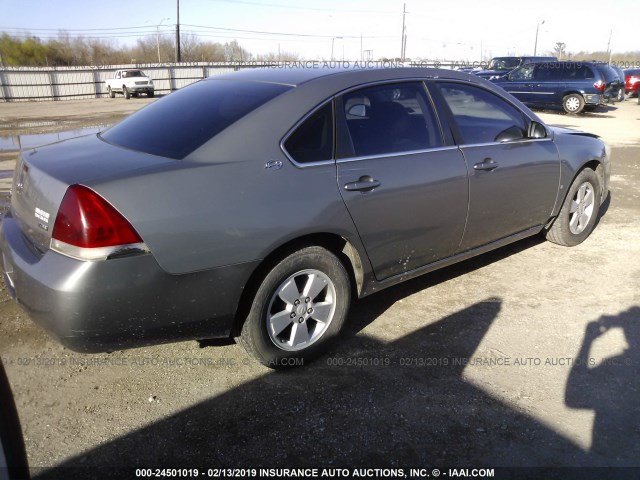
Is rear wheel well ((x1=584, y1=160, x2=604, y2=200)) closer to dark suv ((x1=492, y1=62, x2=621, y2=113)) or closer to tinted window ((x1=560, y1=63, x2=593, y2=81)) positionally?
dark suv ((x1=492, y1=62, x2=621, y2=113))

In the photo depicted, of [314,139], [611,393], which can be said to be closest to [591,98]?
[611,393]

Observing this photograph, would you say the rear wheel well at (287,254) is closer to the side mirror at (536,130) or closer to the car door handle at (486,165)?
the car door handle at (486,165)

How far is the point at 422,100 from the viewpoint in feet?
11.9

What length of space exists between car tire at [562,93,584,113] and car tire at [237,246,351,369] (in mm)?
18406

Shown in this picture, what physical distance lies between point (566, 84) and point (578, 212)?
15944mm

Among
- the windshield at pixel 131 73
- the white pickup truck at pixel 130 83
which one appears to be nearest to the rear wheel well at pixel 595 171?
the white pickup truck at pixel 130 83

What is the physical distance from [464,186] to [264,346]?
5.91ft

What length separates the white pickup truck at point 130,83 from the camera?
99.5ft

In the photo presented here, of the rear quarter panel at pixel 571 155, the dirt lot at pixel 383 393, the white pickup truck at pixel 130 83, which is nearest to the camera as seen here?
the dirt lot at pixel 383 393

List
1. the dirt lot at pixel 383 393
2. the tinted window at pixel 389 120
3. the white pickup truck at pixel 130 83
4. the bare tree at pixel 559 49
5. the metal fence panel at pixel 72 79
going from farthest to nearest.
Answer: the bare tree at pixel 559 49 → the white pickup truck at pixel 130 83 → the metal fence panel at pixel 72 79 → the tinted window at pixel 389 120 → the dirt lot at pixel 383 393

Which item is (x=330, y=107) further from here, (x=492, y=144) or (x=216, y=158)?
(x=492, y=144)

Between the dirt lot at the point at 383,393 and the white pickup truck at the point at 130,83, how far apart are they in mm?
29265

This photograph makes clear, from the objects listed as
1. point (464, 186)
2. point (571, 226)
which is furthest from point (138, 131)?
point (571, 226)

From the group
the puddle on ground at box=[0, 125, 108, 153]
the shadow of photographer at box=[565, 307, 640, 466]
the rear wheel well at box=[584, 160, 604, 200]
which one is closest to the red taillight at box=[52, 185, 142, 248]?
the shadow of photographer at box=[565, 307, 640, 466]
